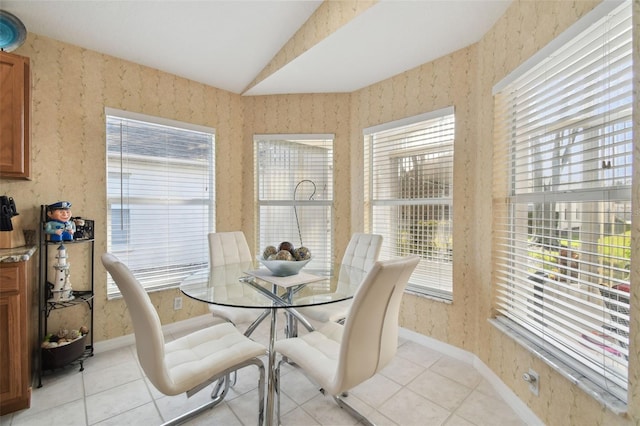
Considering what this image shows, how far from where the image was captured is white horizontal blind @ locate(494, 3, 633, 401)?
1264 mm

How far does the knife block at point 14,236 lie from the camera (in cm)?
200

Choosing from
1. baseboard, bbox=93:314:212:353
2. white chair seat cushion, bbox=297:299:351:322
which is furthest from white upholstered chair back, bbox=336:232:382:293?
baseboard, bbox=93:314:212:353

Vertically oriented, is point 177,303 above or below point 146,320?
below

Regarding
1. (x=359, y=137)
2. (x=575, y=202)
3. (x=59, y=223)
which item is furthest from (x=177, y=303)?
(x=575, y=202)

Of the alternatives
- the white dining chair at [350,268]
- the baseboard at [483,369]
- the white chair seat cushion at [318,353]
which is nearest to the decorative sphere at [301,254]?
the white dining chair at [350,268]

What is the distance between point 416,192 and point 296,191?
1.36 metres

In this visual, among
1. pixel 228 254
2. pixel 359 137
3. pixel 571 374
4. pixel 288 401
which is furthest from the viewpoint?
pixel 359 137

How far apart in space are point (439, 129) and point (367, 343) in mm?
2047

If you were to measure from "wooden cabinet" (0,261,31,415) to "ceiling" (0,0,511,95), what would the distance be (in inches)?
69.6

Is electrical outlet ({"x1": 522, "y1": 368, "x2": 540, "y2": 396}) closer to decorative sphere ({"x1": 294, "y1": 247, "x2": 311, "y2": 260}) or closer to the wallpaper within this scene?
the wallpaper

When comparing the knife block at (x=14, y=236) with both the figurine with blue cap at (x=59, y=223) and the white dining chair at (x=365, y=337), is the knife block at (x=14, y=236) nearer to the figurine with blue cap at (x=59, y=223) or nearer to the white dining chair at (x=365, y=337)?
the figurine with blue cap at (x=59, y=223)

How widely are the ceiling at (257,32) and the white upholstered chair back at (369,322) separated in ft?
5.49

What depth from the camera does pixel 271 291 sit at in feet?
6.37

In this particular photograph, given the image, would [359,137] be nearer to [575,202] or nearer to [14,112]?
[575,202]
